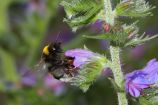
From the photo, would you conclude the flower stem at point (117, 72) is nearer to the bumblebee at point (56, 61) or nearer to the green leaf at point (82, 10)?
the green leaf at point (82, 10)

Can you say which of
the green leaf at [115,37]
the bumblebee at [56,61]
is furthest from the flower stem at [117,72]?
the bumblebee at [56,61]

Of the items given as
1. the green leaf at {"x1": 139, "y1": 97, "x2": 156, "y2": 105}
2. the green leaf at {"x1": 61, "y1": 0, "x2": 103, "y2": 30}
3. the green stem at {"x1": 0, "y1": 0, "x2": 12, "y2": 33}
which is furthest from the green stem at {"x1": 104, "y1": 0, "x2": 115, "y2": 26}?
the green stem at {"x1": 0, "y1": 0, "x2": 12, "y2": 33}

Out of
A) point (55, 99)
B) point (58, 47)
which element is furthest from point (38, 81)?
point (58, 47)

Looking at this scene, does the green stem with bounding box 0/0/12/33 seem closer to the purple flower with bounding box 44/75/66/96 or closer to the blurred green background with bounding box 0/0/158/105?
the blurred green background with bounding box 0/0/158/105

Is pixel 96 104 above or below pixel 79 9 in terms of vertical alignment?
above

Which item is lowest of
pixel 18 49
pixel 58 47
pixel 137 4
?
pixel 137 4

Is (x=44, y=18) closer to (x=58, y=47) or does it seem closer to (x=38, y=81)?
(x=38, y=81)

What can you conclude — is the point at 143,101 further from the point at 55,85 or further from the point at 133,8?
the point at 55,85

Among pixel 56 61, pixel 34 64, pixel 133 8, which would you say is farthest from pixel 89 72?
pixel 34 64
